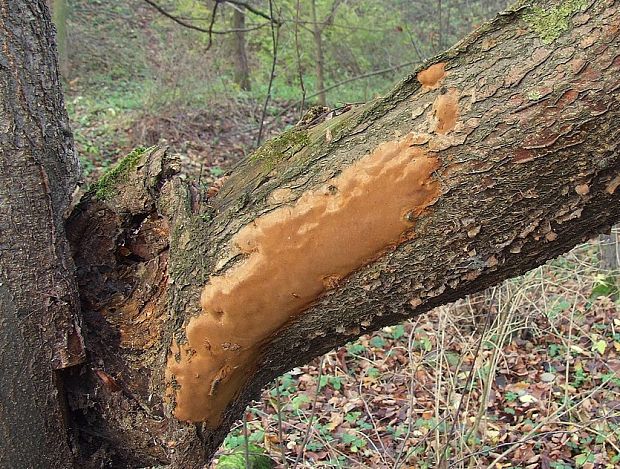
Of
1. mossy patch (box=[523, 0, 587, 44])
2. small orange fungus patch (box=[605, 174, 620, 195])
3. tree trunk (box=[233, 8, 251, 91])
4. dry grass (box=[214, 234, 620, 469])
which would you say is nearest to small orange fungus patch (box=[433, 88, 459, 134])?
mossy patch (box=[523, 0, 587, 44])

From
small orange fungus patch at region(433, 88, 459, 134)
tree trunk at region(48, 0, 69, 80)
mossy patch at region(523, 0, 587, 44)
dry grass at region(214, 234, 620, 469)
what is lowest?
dry grass at region(214, 234, 620, 469)

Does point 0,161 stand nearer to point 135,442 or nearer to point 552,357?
point 135,442

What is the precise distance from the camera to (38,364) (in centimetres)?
123

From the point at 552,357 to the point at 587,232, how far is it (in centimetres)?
386

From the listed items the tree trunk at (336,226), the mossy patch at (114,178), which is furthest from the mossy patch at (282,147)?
the mossy patch at (114,178)

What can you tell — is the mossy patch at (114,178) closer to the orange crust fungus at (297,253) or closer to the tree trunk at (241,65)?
the orange crust fungus at (297,253)

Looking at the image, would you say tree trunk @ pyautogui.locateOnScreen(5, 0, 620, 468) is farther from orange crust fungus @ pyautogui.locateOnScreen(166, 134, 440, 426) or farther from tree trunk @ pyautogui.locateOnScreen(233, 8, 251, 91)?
tree trunk @ pyautogui.locateOnScreen(233, 8, 251, 91)

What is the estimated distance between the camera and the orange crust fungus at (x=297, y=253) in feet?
3.20

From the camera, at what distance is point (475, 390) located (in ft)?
13.3

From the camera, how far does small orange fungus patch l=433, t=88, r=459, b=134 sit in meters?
0.92

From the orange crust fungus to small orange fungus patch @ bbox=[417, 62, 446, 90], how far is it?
0.31 feet

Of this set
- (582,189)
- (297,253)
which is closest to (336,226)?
(297,253)

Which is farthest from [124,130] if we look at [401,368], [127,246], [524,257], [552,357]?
[524,257]

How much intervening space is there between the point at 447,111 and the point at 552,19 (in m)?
0.20
